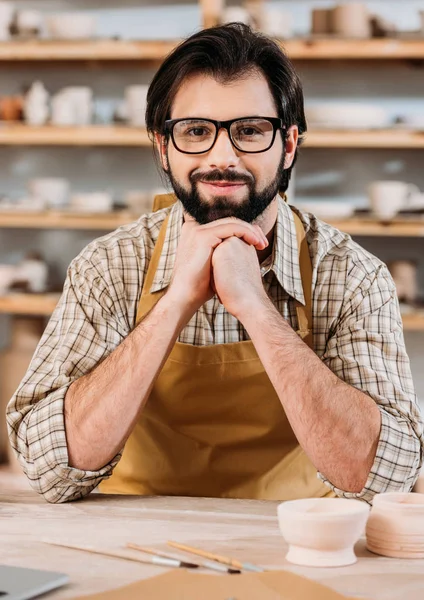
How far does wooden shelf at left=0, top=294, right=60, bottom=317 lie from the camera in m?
3.36

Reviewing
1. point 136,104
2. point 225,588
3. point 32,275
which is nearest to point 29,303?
point 32,275

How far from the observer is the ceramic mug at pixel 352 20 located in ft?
10.2

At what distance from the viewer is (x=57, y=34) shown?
3.34 metres

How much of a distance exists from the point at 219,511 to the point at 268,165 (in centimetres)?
73

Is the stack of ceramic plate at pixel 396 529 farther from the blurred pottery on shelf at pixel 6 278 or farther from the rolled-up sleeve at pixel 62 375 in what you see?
the blurred pottery on shelf at pixel 6 278

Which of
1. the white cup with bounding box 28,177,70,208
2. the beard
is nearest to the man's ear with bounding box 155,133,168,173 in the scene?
the beard

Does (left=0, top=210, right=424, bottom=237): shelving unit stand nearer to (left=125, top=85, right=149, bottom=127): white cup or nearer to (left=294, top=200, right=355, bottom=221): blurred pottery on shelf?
(left=294, top=200, right=355, bottom=221): blurred pottery on shelf

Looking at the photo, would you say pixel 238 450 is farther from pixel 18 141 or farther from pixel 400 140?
pixel 18 141

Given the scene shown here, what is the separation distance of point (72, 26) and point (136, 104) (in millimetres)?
394

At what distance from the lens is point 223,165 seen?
1.69 meters

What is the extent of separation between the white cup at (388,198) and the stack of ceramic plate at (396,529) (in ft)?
7.02

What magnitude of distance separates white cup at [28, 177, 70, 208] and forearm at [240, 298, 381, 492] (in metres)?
2.02

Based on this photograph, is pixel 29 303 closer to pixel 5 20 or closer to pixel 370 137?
pixel 5 20

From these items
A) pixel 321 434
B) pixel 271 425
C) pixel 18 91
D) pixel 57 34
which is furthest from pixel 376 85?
pixel 321 434
